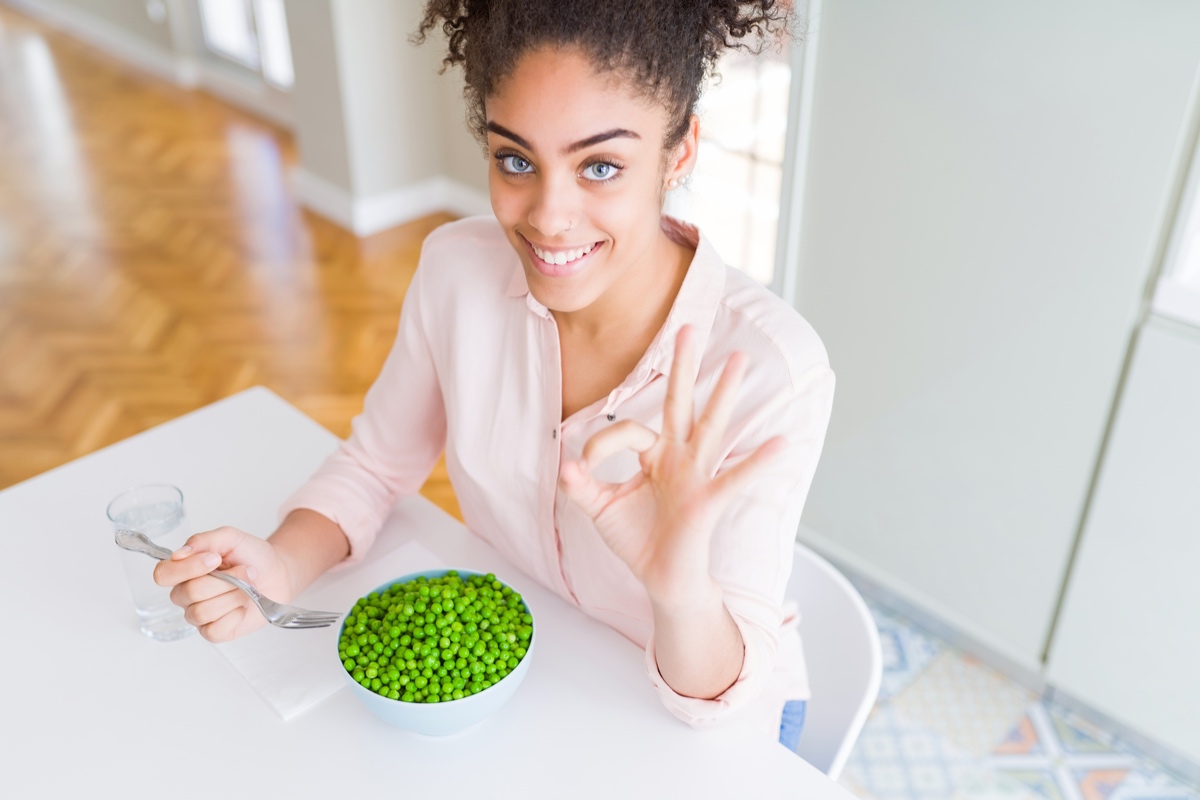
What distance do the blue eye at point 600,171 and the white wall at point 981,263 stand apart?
100 centimetres

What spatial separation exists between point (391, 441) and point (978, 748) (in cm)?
143

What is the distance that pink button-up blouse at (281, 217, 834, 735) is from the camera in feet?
3.52

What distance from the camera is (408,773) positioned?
1.01 meters

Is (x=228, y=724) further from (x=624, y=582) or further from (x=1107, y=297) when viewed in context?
(x=1107, y=297)

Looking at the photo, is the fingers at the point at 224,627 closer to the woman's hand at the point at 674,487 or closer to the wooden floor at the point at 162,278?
the woman's hand at the point at 674,487

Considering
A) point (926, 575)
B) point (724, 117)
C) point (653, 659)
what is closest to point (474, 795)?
point (653, 659)

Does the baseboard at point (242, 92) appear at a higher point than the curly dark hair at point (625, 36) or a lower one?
lower

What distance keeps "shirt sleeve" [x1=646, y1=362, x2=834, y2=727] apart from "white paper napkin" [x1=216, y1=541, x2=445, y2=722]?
353mm

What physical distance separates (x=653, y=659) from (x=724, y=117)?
187 centimetres

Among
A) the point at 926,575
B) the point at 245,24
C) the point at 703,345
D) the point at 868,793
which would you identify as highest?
the point at 703,345

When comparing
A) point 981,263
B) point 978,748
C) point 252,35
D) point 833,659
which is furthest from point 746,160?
point 252,35

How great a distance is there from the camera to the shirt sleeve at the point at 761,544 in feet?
3.41

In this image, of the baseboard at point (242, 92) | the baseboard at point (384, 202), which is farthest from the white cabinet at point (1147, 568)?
the baseboard at point (242, 92)

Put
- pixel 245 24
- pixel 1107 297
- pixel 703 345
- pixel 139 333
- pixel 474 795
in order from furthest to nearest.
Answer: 1. pixel 245 24
2. pixel 139 333
3. pixel 1107 297
4. pixel 703 345
5. pixel 474 795
